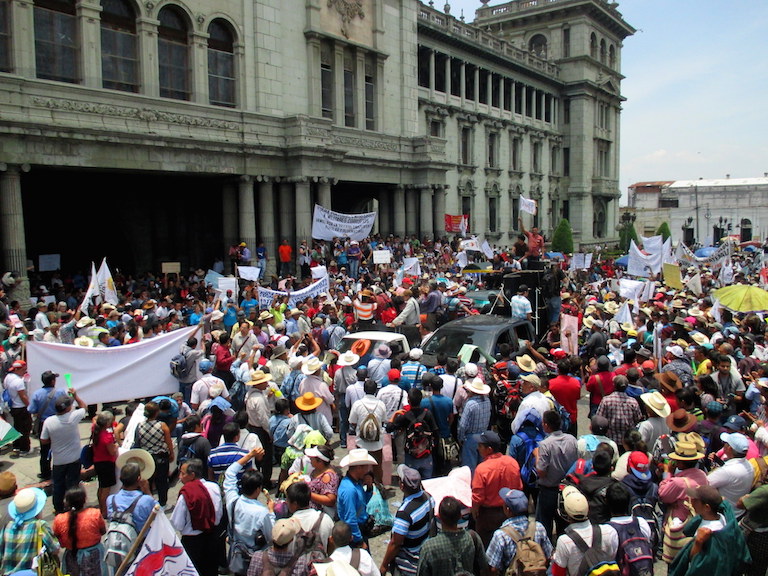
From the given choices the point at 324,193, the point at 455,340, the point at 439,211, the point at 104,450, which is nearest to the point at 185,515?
the point at 104,450

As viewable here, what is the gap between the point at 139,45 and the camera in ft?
70.6

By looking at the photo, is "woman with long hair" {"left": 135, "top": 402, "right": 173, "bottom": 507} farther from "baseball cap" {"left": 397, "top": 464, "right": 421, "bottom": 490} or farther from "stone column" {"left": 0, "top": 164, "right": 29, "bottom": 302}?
"stone column" {"left": 0, "top": 164, "right": 29, "bottom": 302}

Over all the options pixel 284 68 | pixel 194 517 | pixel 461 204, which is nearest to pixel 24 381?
pixel 194 517

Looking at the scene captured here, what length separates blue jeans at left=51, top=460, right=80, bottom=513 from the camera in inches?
296

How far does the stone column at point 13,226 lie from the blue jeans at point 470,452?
48.0 ft

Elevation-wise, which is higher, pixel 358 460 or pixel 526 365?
pixel 526 365

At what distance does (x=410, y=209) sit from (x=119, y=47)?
14881mm

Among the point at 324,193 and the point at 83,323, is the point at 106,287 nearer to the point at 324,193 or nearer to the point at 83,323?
the point at 83,323

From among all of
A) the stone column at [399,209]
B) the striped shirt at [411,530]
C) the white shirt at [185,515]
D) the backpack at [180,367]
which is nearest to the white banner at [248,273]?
the backpack at [180,367]

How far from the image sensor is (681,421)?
22.1 ft

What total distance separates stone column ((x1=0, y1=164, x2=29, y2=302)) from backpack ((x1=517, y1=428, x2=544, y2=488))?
Answer: 51.2ft

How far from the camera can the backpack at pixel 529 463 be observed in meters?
6.68

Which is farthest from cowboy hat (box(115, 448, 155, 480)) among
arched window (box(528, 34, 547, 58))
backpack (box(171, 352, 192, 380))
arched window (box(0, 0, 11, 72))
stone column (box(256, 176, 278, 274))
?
arched window (box(528, 34, 547, 58))

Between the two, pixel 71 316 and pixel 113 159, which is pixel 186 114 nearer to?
pixel 113 159
